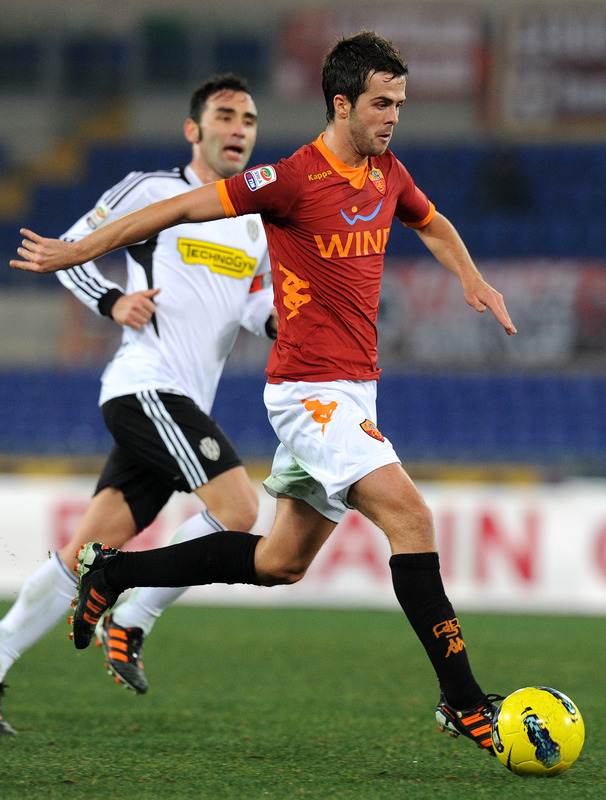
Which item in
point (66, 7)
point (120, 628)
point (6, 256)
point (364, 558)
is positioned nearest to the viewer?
point (120, 628)

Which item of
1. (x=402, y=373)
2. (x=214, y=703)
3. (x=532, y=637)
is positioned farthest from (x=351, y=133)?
(x=402, y=373)

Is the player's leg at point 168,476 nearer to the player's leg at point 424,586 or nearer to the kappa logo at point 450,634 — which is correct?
the player's leg at point 424,586

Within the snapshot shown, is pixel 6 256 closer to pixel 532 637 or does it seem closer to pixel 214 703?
pixel 532 637

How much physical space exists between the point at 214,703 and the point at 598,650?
2.92 m

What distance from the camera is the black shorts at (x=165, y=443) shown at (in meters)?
4.43

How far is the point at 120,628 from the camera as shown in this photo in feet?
15.3

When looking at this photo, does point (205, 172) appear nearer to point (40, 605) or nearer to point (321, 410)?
point (321, 410)

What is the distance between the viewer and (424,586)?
3461 millimetres

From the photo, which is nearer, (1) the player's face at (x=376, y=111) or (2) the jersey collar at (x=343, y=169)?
(1) the player's face at (x=376, y=111)

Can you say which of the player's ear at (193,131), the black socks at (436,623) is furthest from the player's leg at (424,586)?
the player's ear at (193,131)

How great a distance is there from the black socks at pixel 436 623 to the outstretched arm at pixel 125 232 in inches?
47.9

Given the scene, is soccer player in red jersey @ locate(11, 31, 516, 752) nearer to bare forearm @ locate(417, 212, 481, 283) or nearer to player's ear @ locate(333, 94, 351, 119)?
player's ear @ locate(333, 94, 351, 119)

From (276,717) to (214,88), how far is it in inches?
104

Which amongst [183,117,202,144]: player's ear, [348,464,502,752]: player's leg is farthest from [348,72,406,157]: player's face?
[183,117,202,144]: player's ear
